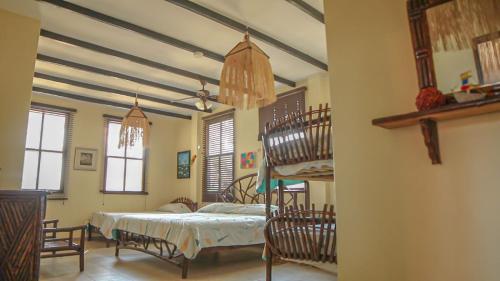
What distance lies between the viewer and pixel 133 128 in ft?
16.6

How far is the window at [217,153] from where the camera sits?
668 cm

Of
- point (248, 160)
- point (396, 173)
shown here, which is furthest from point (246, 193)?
point (396, 173)

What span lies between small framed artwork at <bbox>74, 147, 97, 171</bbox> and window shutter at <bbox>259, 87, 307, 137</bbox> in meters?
3.55

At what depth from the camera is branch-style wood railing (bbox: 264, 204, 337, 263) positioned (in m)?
1.97

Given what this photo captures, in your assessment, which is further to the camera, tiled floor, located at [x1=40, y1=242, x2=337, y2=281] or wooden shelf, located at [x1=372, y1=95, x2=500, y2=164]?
tiled floor, located at [x1=40, y1=242, x2=337, y2=281]

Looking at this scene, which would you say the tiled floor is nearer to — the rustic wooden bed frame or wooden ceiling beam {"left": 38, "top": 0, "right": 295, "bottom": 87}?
the rustic wooden bed frame

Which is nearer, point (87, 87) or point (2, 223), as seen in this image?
point (2, 223)

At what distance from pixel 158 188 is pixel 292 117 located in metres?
6.07

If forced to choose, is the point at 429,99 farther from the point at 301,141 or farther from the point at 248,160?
the point at 248,160

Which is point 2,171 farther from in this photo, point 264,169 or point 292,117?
point 292,117

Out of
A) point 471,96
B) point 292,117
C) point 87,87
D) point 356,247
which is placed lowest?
point 356,247

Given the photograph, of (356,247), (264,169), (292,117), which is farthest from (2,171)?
(356,247)

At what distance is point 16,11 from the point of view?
11.4ft

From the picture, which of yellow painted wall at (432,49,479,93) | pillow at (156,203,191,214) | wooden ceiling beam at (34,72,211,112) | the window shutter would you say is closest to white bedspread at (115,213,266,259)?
the window shutter
